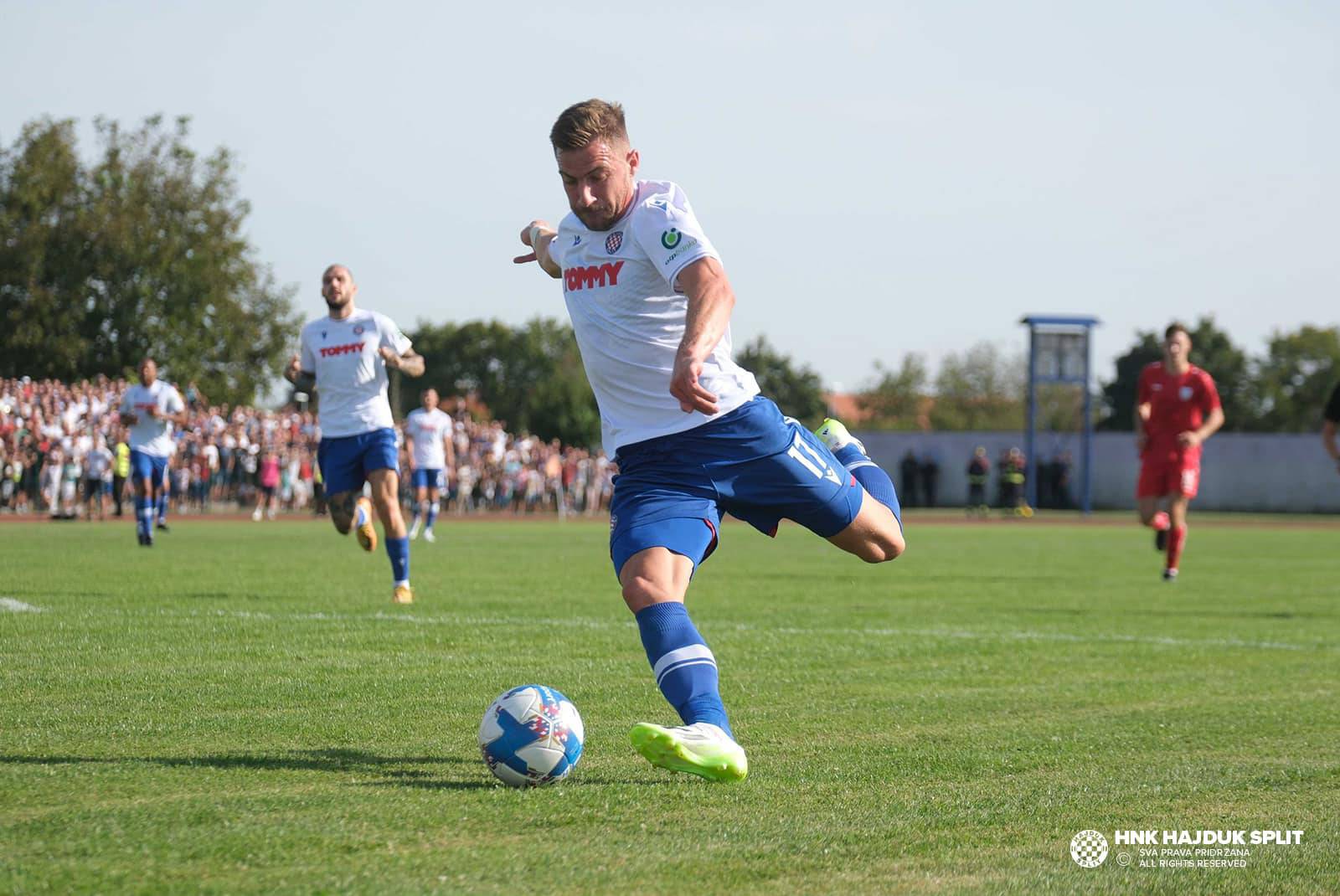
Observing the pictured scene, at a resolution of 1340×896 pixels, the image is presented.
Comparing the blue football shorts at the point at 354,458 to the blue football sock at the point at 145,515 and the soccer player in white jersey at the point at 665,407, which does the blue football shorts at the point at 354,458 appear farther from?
the blue football sock at the point at 145,515

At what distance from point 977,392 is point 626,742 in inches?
3863

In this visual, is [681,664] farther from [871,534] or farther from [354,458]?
[354,458]

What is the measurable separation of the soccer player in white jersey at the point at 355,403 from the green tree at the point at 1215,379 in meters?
80.4

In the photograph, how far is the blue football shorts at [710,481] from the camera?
4855 mm

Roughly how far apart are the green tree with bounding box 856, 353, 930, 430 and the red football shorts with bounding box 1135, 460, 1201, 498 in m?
86.0

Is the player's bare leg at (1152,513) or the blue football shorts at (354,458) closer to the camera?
the blue football shorts at (354,458)

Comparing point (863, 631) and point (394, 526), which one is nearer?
point (863, 631)

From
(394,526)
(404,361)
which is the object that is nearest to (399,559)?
(394,526)

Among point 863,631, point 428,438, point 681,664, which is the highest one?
point 428,438

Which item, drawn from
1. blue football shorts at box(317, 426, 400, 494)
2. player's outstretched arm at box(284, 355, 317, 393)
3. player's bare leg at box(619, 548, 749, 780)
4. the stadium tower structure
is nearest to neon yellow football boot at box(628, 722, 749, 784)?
player's bare leg at box(619, 548, 749, 780)

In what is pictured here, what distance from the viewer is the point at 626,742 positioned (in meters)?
5.21

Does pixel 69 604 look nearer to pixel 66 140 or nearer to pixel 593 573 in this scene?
pixel 593 573

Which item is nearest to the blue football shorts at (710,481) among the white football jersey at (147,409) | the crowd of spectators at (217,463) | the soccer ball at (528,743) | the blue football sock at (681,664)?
the blue football sock at (681,664)

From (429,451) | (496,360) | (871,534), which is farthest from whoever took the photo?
(496,360)
